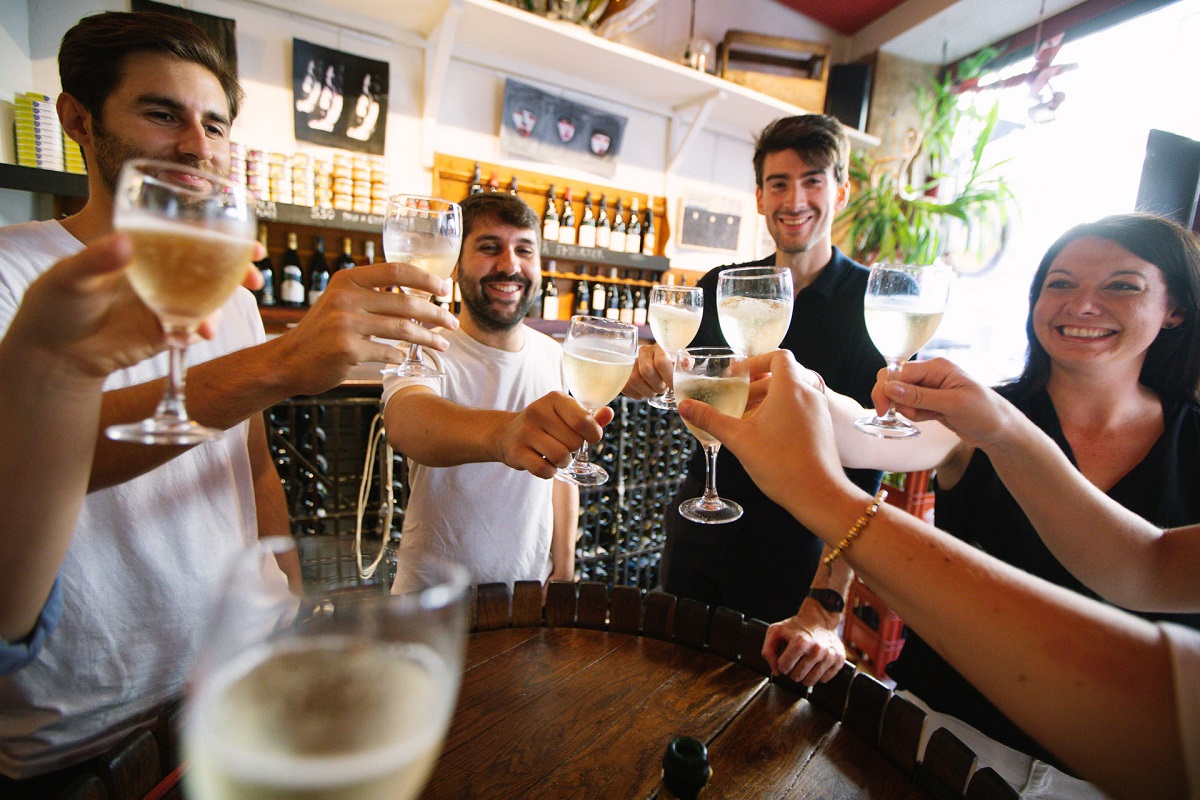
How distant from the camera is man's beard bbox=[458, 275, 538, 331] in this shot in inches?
79.4

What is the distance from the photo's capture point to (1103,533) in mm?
1090

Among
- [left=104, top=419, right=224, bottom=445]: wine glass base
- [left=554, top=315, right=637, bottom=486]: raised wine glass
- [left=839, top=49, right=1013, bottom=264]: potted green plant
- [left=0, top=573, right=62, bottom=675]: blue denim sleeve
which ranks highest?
[left=839, top=49, right=1013, bottom=264]: potted green plant

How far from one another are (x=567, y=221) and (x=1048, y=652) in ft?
11.6

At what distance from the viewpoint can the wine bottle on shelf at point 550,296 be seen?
354 cm

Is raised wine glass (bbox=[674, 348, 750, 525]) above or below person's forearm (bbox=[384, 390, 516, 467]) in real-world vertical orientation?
above

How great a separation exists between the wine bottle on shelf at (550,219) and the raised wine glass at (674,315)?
7.12 feet

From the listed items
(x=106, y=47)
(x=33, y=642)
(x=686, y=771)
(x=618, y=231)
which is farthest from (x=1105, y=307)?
(x=618, y=231)

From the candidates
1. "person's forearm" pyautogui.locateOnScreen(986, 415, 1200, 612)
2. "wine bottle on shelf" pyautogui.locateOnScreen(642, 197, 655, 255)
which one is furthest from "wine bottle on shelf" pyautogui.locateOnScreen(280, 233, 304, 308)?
"person's forearm" pyautogui.locateOnScreen(986, 415, 1200, 612)

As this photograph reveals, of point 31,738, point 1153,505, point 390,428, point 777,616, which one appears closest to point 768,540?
point 777,616

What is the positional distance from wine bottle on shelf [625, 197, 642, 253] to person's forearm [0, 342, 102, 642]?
3.25 meters

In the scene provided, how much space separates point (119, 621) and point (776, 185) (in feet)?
7.34

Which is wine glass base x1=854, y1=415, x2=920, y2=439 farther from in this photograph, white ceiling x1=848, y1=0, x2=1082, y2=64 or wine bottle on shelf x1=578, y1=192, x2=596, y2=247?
white ceiling x1=848, y1=0, x2=1082, y2=64

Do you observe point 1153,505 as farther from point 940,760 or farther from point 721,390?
point 721,390

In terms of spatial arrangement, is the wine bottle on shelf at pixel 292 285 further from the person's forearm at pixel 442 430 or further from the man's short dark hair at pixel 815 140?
the man's short dark hair at pixel 815 140
